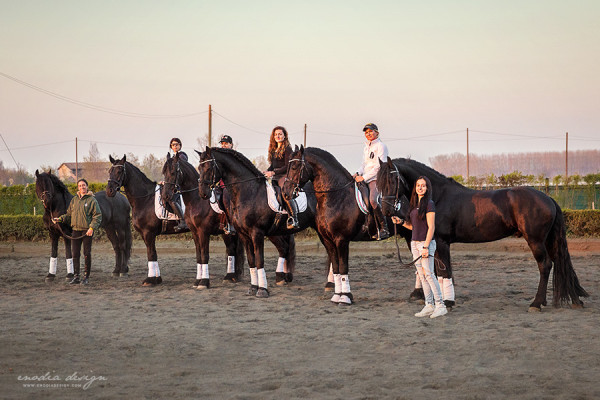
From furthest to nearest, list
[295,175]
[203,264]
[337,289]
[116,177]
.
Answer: [116,177] → [203,264] → [337,289] → [295,175]

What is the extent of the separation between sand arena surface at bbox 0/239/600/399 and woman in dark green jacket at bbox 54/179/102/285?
0.60 meters

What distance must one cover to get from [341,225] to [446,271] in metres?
1.72

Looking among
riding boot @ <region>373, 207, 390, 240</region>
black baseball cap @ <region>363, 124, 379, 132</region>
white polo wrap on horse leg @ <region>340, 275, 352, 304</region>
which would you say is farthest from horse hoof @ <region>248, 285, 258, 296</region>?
black baseball cap @ <region>363, 124, 379, 132</region>

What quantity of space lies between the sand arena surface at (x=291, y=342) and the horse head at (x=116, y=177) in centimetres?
176

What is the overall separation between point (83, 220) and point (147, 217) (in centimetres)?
113

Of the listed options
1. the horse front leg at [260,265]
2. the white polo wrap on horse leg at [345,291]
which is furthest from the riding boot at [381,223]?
the horse front leg at [260,265]

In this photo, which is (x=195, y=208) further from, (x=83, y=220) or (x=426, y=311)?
(x=426, y=311)

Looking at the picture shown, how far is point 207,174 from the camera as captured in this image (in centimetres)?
1010

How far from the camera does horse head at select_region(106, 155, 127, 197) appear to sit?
1132cm

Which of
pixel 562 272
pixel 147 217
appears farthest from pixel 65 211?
pixel 562 272

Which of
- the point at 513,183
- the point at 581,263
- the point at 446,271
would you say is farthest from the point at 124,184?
the point at 513,183

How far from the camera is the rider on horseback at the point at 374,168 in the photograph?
951 cm

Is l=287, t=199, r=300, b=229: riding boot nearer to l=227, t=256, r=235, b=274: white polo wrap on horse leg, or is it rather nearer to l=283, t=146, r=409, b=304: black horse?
l=283, t=146, r=409, b=304: black horse

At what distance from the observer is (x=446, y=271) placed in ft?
29.0
